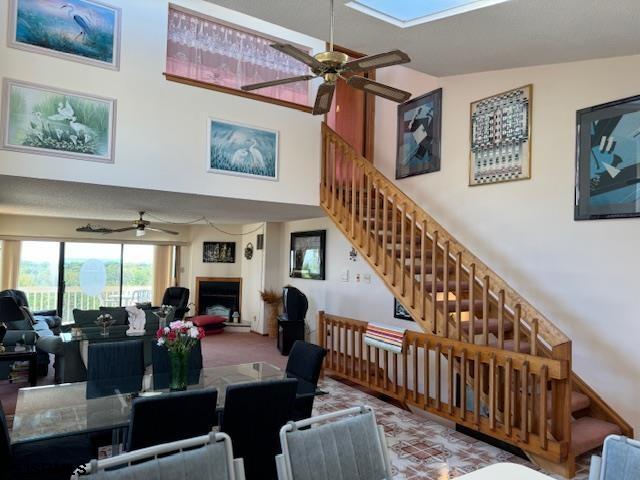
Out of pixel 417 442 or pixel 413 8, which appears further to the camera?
pixel 417 442

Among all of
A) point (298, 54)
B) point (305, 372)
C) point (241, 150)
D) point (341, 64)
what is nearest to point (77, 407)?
point (305, 372)

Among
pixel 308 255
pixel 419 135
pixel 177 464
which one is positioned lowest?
pixel 177 464

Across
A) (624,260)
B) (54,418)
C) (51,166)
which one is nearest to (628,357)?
(624,260)

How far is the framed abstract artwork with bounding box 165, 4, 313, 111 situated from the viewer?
15.8 ft

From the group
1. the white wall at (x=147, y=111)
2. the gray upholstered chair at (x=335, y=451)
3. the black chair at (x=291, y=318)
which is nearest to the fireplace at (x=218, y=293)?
the black chair at (x=291, y=318)

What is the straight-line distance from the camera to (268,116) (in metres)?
5.30

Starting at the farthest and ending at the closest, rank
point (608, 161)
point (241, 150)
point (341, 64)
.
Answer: point (241, 150) → point (608, 161) → point (341, 64)

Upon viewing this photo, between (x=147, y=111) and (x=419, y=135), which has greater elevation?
(x=419, y=135)

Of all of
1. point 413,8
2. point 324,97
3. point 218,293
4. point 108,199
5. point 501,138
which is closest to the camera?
point 324,97

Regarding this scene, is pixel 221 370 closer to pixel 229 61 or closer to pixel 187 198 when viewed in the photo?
pixel 187 198

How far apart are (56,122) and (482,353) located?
14.4ft

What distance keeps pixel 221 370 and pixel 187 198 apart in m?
2.34

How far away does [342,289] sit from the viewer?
7.03 m

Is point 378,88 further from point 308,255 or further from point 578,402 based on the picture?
point 308,255
